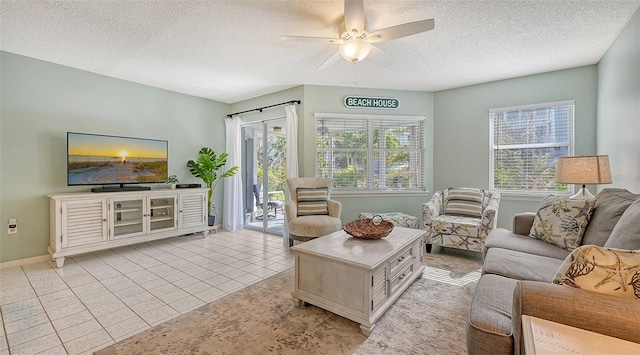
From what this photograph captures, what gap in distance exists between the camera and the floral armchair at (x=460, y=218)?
313 centimetres

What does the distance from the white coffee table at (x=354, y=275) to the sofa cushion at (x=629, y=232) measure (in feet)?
4.04

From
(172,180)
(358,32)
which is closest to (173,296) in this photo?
(172,180)

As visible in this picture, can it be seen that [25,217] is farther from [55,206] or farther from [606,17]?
[606,17]

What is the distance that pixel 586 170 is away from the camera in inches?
101

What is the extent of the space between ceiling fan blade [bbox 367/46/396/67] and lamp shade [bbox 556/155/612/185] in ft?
7.05

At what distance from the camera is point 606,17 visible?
2293mm

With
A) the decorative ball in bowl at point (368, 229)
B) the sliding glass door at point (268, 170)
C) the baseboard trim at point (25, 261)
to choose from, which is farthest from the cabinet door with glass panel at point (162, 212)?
the decorative ball in bowl at point (368, 229)

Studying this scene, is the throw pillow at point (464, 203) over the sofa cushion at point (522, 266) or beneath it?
over

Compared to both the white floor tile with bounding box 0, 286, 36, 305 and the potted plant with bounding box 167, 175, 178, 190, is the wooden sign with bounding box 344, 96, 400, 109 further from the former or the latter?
the white floor tile with bounding box 0, 286, 36, 305

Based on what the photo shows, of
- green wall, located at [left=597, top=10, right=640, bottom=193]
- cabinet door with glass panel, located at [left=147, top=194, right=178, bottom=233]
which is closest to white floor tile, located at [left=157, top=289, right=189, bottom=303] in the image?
cabinet door with glass panel, located at [left=147, top=194, right=178, bottom=233]

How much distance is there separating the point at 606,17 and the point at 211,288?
4.32 metres

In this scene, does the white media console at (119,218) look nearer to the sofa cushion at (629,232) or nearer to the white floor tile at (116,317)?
the white floor tile at (116,317)

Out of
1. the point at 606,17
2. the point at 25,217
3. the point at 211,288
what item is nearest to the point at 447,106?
the point at 606,17

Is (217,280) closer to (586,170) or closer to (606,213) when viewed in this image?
(606,213)
